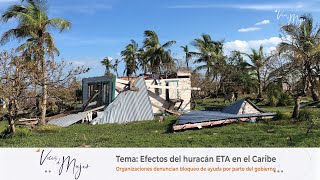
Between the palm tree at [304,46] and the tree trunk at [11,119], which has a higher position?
the palm tree at [304,46]

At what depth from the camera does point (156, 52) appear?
117 feet

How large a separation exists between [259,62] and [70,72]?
2268 centimetres

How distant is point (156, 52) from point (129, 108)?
64.2ft

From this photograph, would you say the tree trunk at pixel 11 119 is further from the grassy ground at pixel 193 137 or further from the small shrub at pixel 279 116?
the small shrub at pixel 279 116

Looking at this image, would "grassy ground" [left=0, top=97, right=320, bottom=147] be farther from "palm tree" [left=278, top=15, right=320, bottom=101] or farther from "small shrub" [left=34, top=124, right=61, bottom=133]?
"palm tree" [left=278, top=15, right=320, bottom=101]

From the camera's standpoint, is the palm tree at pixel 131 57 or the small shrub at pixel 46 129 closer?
the small shrub at pixel 46 129

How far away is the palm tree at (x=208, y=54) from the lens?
36.4 metres

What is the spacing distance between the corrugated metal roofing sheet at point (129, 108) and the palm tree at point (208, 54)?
18921 millimetres

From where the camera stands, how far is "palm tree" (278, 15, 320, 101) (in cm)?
2286

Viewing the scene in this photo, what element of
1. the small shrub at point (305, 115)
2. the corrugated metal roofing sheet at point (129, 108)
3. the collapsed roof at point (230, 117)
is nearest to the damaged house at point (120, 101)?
the corrugated metal roofing sheet at point (129, 108)

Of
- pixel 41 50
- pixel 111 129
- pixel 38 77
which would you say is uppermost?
pixel 41 50

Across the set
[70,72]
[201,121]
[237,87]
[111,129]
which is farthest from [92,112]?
[237,87]
